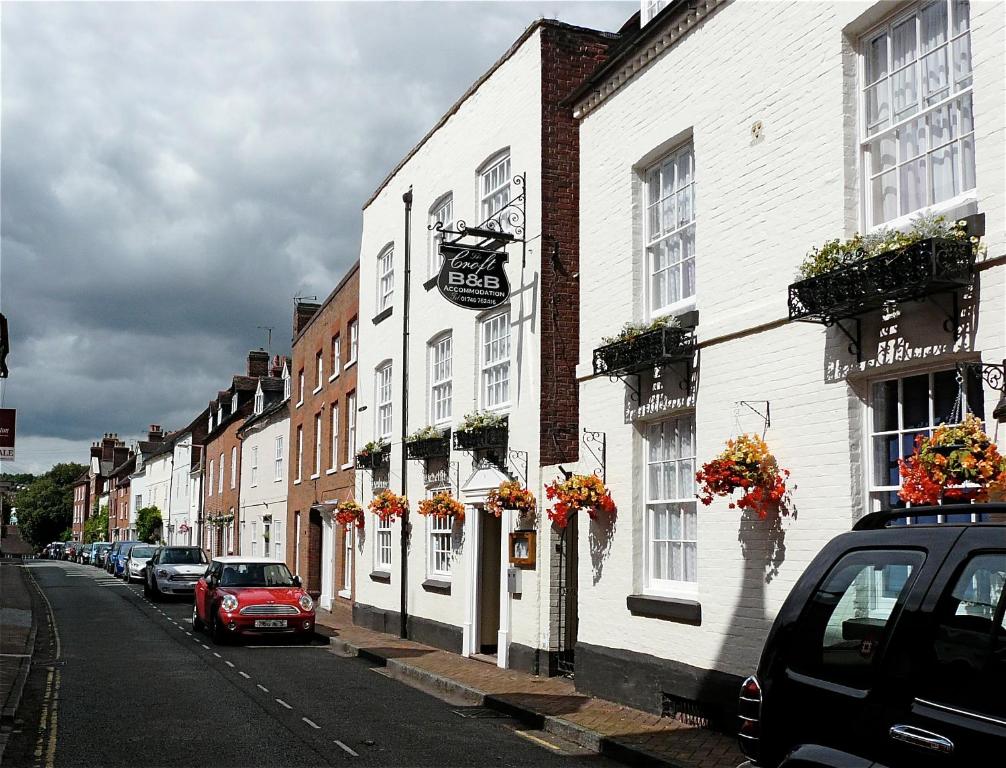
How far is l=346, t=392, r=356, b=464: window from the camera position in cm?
2544

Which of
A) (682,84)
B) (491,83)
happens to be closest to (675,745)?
(682,84)

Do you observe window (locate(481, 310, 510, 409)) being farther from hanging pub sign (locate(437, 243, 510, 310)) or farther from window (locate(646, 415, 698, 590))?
window (locate(646, 415, 698, 590))

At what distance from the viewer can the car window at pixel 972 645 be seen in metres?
3.72

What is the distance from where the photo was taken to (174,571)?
102ft

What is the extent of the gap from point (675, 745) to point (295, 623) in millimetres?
11453

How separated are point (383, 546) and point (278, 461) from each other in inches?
521

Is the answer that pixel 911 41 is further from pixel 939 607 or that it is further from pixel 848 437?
pixel 939 607

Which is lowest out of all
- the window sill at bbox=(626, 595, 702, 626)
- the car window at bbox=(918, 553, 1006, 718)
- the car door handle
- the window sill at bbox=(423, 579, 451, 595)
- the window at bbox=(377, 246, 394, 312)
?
the window sill at bbox=(423, 579, 451, 595)

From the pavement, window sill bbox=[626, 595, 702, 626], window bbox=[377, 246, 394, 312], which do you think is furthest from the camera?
window bbox=[377, 246, 394, 312]

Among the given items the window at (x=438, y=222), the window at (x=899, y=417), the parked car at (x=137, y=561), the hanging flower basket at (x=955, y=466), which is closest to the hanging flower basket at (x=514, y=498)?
the window at (x=438, y=222)

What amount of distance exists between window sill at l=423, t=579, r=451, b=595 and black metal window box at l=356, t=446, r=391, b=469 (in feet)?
11.9

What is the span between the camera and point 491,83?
55.7 feet

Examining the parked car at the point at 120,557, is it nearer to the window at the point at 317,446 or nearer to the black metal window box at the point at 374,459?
the window at the point at 317,446

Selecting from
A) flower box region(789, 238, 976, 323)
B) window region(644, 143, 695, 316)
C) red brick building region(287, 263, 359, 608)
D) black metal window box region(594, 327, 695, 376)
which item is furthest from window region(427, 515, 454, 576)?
flower box region(789, 238, 976, 323)
